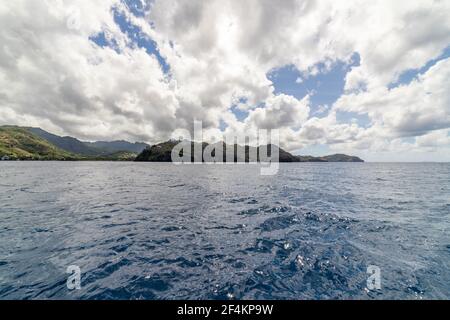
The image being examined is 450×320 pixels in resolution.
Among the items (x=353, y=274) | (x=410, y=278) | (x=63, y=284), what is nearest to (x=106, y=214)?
(x=63, y=284)

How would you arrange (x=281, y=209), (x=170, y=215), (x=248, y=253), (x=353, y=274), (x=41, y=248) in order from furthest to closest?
(x=281, y=209) → (x=170, y=215) → (x=41, y=248) → (x=248, y=253) → (x=353, y=274)

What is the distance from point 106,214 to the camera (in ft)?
59.6

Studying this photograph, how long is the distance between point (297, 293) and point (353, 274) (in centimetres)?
333

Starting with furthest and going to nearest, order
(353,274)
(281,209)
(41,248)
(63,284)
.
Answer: (281,209) → (41,248) → (353,274) → (63,284)

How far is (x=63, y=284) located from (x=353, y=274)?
13.0 meters

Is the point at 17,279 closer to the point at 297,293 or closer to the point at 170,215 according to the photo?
the point at 170,215

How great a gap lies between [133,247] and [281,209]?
47.2ft

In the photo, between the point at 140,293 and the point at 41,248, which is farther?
the point at 41,248
